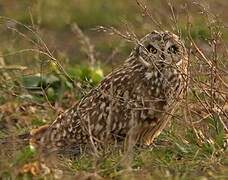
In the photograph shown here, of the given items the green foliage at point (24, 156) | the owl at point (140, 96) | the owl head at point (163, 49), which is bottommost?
the green foliage at point (24, 156)

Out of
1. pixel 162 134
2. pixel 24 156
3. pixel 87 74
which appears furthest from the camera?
pixel 87 74

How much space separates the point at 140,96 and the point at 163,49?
1.29 ft

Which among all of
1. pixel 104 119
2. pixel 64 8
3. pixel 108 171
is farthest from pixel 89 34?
pixel 108 171

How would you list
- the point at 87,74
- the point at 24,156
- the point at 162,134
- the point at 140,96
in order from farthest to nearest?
the point at 87,74 < the point at 162,134 < the point at 140,96 < the point at 24,156

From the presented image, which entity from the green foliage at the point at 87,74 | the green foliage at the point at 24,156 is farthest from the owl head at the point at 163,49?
the green foliage at the point at 87,74

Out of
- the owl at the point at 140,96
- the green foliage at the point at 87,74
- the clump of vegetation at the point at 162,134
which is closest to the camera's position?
the clump of vegetation at the point at 162,134

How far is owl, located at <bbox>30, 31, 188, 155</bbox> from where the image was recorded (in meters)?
7.17

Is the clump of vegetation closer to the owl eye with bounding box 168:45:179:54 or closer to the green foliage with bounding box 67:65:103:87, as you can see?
the green foliage with bounding box 67:65:103:87

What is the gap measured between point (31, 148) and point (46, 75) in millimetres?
2958

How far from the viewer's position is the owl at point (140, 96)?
717 cm

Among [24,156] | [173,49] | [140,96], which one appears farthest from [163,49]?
[24,156]

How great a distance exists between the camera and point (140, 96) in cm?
720

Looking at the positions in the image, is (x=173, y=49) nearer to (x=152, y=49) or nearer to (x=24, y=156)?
(x=152, y=49)

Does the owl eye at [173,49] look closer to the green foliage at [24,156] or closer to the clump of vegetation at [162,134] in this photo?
the clump of vegetation at [162,134]
